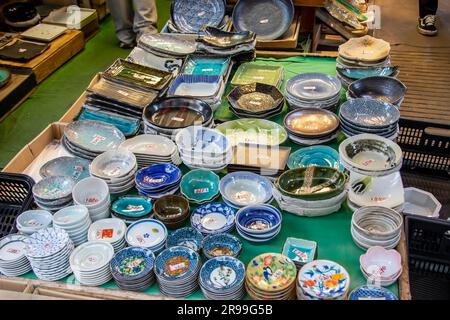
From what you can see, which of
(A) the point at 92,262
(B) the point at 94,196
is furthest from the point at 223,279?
(B) the point at 94,196

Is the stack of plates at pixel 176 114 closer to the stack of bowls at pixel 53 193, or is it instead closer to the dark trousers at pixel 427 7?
the stack of bowls at pixel 53 193

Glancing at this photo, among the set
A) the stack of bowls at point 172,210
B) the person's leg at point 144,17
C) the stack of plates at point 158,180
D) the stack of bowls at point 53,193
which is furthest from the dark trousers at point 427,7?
the stack of bowls at point 53,193

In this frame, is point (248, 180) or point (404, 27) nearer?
point (248, 180)

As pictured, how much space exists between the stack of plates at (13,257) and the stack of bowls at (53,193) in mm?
202

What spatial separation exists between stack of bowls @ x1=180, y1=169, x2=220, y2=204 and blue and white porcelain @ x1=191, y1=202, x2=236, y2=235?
55 mm

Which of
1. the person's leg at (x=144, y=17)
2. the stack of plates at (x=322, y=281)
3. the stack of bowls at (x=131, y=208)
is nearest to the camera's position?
the stack of plates at (x=322, y=281)

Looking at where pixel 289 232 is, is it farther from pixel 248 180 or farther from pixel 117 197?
pixel 117 197

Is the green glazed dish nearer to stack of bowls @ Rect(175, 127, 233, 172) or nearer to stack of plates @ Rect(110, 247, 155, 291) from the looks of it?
stack of bowls @ Rect(175, 127, 233, 172)

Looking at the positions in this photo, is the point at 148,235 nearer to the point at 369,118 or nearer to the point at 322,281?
the point at 322,281

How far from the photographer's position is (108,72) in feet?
10.2

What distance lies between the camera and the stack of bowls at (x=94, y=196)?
7.15ft

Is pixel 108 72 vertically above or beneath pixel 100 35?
above
